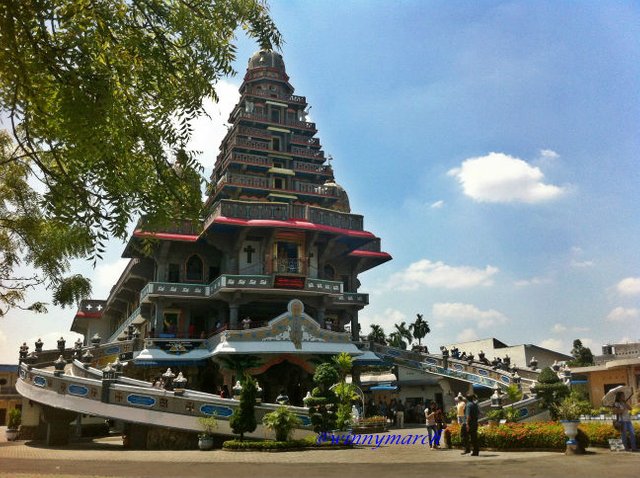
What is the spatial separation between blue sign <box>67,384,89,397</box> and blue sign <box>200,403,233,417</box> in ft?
14.4

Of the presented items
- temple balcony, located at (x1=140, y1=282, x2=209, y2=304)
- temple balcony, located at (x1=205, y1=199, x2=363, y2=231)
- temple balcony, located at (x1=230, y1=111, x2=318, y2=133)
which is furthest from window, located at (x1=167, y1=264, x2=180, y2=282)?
temple balcony, located at (x1=230, y1=111, x2=318, y2=133)

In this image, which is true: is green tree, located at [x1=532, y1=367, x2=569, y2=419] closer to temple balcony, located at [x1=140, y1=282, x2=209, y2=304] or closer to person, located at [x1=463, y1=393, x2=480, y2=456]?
person, located at [x1=463, y1=393, x2=480, y2=456]

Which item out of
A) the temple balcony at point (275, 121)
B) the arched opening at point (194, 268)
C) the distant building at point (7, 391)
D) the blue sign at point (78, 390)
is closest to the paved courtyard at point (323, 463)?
the blue sign at point (78, 390)

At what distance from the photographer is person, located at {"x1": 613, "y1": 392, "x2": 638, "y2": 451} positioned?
13.8 metres

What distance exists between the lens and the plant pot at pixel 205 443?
60.2ft

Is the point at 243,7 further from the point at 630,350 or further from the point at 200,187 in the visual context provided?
the point at 630,350

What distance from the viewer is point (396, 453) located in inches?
624

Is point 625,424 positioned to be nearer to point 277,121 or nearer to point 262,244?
point 262,244

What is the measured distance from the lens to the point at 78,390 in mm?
19750

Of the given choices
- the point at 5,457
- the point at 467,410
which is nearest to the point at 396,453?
the point at 467,410

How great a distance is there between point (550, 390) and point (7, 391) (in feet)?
158

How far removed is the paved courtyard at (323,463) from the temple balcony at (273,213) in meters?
15.6

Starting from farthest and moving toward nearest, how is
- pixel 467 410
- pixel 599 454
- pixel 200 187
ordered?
pixel 467 410, pixel 599 454, pixel 200 187

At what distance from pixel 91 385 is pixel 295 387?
13.2 m
